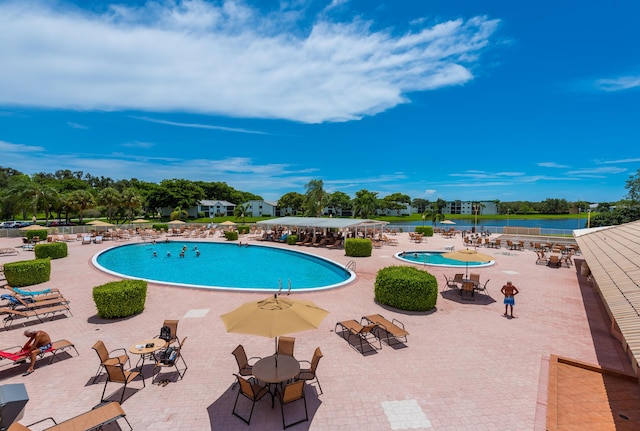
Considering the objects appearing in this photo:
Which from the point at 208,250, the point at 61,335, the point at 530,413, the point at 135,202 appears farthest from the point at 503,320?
the point at 135,202

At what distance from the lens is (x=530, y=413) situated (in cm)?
524

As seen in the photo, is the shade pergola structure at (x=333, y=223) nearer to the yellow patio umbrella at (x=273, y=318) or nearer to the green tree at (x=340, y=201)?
the yellow patio umbrella at (x=273, y=318)

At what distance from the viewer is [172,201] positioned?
71188 mm

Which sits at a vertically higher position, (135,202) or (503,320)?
(135,202)

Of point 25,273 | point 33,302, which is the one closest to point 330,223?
point 25,273

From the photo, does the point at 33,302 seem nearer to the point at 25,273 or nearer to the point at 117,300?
the point at 117,300

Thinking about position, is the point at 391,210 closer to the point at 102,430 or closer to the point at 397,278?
the point at 397,278

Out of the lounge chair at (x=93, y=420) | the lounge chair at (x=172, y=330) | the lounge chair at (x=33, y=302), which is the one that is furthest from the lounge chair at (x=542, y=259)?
the lounge chair at (x=33, y=302)

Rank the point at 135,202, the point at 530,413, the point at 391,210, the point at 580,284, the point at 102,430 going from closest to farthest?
the point at 102,430, the point at 530,413, the point at 580,284, the point at 135,202, the point at 391,210

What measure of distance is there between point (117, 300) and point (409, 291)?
9.11m

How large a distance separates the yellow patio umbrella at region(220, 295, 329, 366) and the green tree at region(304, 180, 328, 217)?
37.2 m

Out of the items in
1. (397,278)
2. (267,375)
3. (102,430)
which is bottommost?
(102,430)

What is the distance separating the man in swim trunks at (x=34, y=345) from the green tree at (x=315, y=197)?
36846mm

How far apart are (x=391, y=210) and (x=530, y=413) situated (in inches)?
4334
